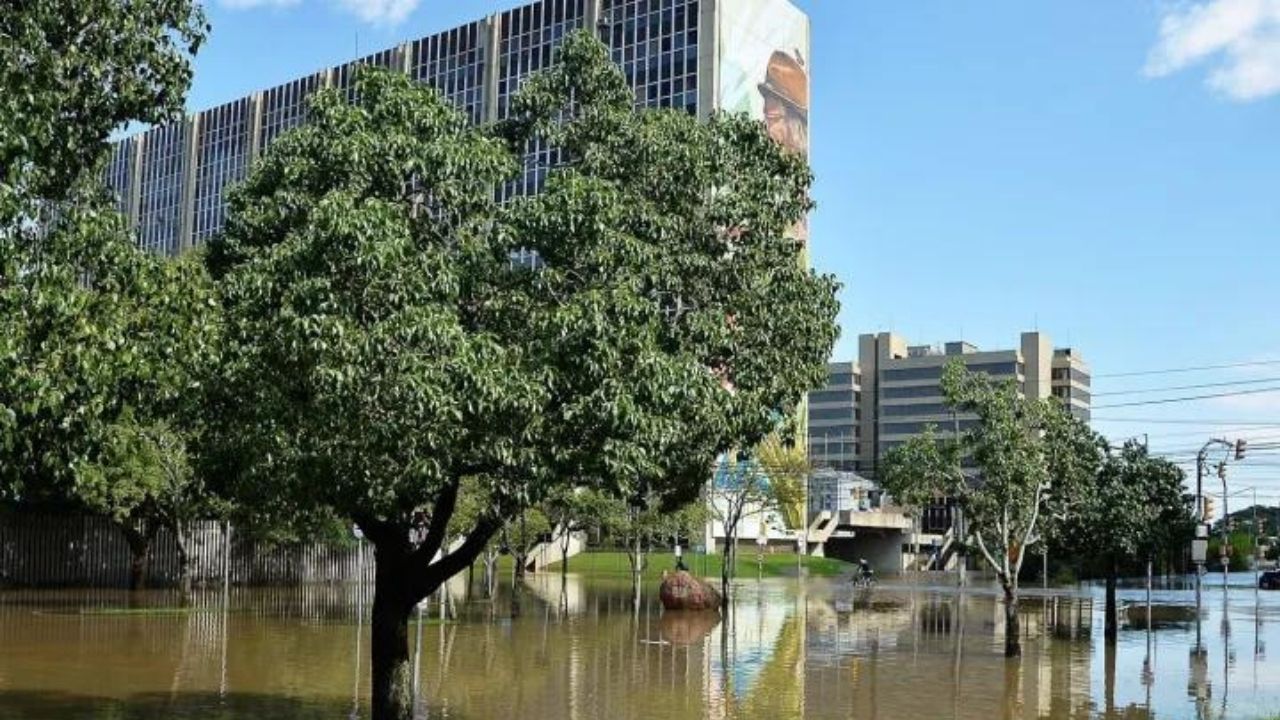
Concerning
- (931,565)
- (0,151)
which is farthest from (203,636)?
(931,565)

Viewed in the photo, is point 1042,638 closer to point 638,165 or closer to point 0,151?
point 638,165

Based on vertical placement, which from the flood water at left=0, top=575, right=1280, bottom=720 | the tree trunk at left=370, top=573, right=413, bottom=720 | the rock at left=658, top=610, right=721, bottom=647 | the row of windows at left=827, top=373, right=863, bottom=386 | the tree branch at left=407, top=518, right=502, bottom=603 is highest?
the row of windows at left=827, top=373, right=863, bottom=386

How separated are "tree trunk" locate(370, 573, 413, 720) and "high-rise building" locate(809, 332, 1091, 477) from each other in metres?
165

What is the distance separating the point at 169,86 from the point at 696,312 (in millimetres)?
6141

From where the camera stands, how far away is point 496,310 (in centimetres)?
1358

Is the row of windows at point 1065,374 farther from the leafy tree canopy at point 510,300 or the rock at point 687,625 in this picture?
the leafy tree canopy at point 510,300

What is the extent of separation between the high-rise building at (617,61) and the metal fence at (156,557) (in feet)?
117

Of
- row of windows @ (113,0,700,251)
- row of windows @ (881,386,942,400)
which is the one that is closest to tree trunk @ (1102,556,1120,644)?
row of windows @ (113,0,700,251)

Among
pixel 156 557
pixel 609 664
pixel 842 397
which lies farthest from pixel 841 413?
pixel 609 664

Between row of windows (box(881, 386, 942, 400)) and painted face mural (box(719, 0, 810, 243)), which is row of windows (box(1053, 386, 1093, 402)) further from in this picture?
painted face mural (box(719, 0, 810, 243))

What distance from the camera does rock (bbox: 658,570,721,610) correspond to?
Result: 43812 mm

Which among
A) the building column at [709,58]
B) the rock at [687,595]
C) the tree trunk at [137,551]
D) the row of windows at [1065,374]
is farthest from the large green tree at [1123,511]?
the row of windows at [1065,374]

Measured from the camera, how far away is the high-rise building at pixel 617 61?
105 meters

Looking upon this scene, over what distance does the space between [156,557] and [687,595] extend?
23.5 m
